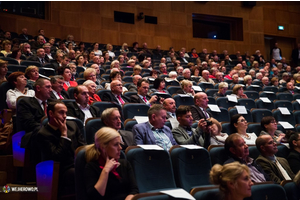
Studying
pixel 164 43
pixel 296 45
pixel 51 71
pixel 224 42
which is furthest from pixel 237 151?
pixel 296 45

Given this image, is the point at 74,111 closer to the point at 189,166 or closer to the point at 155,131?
the point at 155,131

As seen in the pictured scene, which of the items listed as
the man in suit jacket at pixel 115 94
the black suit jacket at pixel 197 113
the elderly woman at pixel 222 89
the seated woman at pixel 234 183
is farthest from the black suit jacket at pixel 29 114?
the elderly woman at pixel 222 89

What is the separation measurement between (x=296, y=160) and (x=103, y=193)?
4.86 feet

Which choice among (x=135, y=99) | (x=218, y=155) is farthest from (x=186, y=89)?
(x=218, y=155)

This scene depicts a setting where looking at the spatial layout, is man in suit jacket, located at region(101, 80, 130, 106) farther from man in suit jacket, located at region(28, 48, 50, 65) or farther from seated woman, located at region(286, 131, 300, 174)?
man in suit jacket, located at region(28, 48, 50, 65)

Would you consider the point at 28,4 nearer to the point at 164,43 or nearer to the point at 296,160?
the point at 164,43

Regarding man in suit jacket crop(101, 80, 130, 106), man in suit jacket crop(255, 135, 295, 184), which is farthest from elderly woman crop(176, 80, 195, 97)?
man in suit jacket crop(255, 135, 295, 184)

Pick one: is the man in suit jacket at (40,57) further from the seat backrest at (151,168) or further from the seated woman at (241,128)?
the seat backrest at (151,168)

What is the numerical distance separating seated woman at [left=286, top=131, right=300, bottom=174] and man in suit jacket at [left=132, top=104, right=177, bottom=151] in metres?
0.82

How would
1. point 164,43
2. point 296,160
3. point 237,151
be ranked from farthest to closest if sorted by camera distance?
point 164,43
point 296,160
point 237,151

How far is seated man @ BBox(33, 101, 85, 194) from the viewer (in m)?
1.62

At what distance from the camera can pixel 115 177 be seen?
1407 millimetres

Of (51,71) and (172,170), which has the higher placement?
(51,71)

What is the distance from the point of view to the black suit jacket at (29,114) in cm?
200
